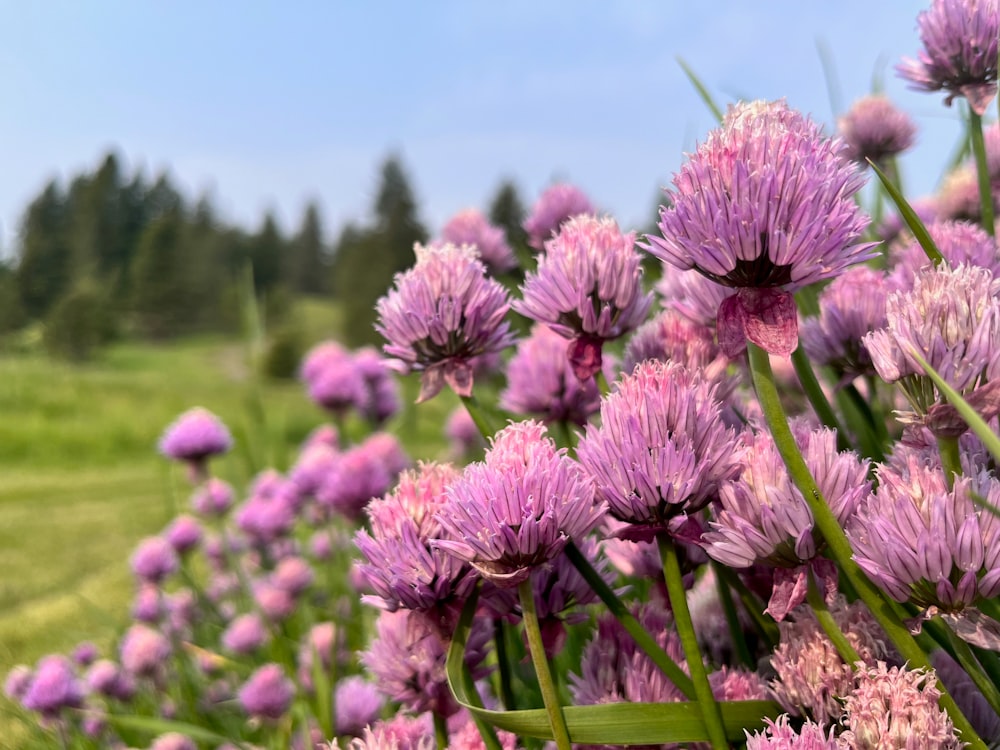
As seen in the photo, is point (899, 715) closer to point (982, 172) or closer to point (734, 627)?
point (734, 627)

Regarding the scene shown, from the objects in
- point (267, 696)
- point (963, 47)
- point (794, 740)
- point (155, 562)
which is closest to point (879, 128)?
point (963, 47)

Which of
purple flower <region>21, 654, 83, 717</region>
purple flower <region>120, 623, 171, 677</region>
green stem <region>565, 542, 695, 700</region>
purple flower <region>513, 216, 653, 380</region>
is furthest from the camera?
purple flower <region>120, 623, 171, 677</region>

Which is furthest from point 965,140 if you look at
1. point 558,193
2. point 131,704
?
point 131,704

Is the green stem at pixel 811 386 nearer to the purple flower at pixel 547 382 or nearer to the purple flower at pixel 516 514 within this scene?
the purple flower at pixel 516 514

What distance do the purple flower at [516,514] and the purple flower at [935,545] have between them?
16cm

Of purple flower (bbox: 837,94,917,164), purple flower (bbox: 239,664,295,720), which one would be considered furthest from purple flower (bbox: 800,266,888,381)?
purple flower (bbox: 239,664,295,720)

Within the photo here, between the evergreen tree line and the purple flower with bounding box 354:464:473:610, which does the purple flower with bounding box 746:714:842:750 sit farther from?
the evergreen tree line

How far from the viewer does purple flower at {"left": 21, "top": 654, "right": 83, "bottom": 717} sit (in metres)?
1.77

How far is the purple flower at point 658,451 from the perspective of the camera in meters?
0.48

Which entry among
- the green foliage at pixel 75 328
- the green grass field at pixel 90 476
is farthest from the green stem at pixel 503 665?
the green foliage at pixel 75 328

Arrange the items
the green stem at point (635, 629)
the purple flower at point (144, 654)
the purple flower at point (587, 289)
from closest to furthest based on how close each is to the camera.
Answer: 1. the green stem at point (635, 629)
2. the purple flower at point (587, 289)
3. the purple flower at point (144, 654)

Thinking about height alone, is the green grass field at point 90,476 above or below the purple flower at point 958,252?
below

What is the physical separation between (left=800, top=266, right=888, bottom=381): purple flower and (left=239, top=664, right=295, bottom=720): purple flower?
1215 millimetres

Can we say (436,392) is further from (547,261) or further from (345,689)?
(345,689)
